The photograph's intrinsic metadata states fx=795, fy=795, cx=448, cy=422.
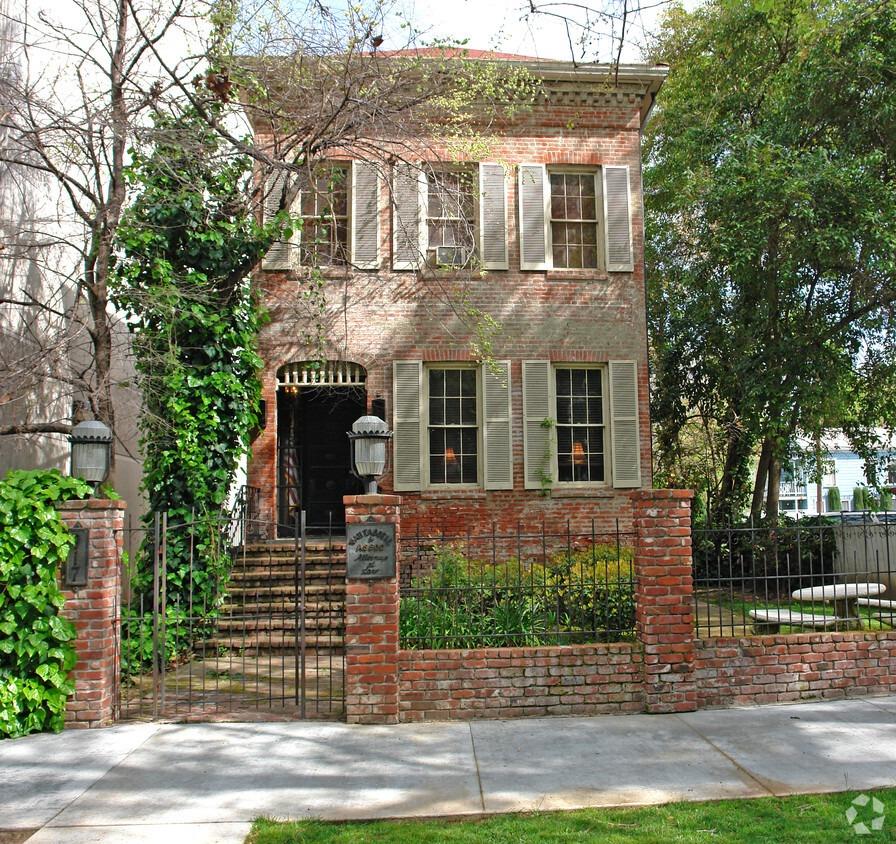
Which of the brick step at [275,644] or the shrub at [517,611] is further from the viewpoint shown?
the brick step at [275,644]

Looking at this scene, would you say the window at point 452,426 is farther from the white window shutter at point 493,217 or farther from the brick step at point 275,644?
the brick step at point 275,644

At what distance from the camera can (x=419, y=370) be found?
12.2 meters

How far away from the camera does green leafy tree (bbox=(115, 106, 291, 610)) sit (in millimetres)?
8852

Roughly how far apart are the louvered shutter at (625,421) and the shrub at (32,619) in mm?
8296

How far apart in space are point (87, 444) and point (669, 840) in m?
5.27

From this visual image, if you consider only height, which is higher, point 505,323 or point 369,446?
point 505,323

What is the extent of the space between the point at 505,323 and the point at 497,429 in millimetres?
1664

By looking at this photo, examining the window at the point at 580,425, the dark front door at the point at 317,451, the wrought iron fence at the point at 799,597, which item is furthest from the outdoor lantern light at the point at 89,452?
the window at the point at 580,425

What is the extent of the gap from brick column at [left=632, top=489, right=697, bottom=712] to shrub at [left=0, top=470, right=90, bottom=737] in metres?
4.67

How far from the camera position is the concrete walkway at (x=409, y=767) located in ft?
15.3

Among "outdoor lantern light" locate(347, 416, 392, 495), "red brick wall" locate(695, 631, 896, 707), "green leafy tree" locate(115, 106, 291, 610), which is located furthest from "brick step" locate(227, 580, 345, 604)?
"red brick wall" locate(695, 631, 896, 707)

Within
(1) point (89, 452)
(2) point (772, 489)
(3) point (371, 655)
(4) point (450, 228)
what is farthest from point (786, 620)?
(2) point (772, 489)

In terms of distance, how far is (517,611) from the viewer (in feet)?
23.0

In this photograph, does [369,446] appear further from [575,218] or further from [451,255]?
[575,218]
